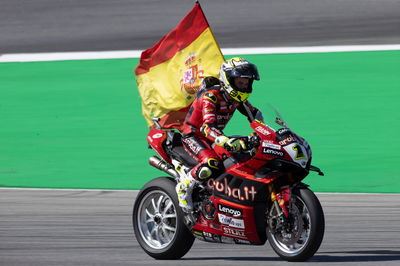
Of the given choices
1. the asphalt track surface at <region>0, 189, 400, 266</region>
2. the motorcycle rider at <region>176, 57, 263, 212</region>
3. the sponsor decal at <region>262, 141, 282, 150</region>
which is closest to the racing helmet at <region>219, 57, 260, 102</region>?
the motorcycle rider at <region>176, 57, 263, 212</region>

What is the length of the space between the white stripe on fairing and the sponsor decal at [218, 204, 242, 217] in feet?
22.0

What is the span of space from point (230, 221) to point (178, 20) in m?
10.5

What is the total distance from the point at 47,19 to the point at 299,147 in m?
12.5

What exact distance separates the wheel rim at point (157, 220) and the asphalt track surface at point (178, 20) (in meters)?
7.40

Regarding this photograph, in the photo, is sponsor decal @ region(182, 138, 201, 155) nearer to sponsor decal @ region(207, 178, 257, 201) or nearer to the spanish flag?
sponsor decal @ region(207, 178, 257, 201)

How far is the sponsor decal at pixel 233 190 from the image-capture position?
24.2ft

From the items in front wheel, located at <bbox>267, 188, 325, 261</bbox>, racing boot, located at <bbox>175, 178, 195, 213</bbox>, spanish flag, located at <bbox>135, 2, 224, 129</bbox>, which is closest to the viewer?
front wheel, located at <bbox>267, 188, 325, 261</bbox>

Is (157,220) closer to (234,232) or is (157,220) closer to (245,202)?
(234,232)

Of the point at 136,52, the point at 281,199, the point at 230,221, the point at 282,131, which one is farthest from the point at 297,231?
the point at 136,52

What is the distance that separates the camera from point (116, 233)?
9.10m

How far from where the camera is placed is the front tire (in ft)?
25.9

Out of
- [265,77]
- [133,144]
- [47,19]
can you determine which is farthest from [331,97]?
[47,19]

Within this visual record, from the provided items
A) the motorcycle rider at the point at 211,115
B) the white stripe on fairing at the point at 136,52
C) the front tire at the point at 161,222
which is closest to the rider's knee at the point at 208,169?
the motorcycle rider at the point at 211,115

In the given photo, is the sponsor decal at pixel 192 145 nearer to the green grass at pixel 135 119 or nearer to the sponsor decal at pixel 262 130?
the sponsor decal at pixel 262 130
